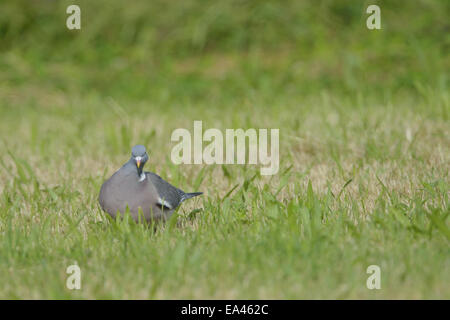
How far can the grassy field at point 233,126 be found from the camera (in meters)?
3.24

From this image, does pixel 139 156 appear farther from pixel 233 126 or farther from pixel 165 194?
pixel 233 126

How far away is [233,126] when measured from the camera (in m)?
6.19

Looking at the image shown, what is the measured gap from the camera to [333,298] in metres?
3.00

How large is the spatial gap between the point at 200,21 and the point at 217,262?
7.05 meters

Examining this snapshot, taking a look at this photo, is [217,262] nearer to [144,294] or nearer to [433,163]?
[144,294]

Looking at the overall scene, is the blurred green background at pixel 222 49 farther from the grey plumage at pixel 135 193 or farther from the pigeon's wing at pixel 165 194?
the grey plumage at pixel 135 193

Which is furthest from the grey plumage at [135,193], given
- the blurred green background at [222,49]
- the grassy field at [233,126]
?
the blurred green background at [222,49]
